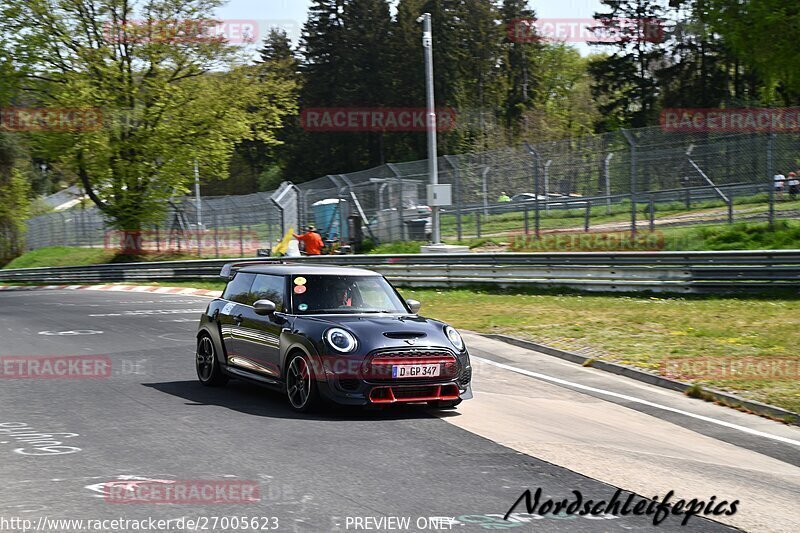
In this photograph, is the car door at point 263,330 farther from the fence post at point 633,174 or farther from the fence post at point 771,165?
the fence post at point 633,174

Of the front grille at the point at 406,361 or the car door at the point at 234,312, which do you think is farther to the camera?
the car door at the point at 234,312

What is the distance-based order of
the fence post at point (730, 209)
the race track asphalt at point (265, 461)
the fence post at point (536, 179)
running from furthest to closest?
1. the fence post at point (536, 179)
2. the fence post at point (730, 209)
3. the race track asphalt at point (265, 461)

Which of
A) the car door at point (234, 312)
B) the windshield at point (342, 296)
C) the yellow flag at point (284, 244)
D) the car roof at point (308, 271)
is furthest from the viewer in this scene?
the yellow flag at point (284, 244)

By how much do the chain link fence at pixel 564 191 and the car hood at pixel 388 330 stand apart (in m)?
14.9

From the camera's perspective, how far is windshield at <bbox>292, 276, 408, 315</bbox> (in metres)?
10.3

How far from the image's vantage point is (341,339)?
9328 millimetres

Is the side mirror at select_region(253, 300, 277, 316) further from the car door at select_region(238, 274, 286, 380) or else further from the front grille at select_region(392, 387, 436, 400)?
the front grille at select_region(392, 387, 436, 400)

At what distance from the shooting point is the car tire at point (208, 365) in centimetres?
1140

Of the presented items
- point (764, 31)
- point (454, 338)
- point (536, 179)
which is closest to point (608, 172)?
point (536, 179)

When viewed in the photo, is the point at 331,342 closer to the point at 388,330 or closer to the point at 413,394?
the point at 388,330

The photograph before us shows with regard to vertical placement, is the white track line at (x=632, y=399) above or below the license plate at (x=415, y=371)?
below

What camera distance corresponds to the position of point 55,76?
1655 inches

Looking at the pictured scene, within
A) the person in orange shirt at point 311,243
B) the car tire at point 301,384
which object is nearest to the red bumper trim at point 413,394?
the car tire at point 301,384

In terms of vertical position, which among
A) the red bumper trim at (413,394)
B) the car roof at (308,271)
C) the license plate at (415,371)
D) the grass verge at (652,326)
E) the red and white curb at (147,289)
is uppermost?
the car roof at (308,271)
